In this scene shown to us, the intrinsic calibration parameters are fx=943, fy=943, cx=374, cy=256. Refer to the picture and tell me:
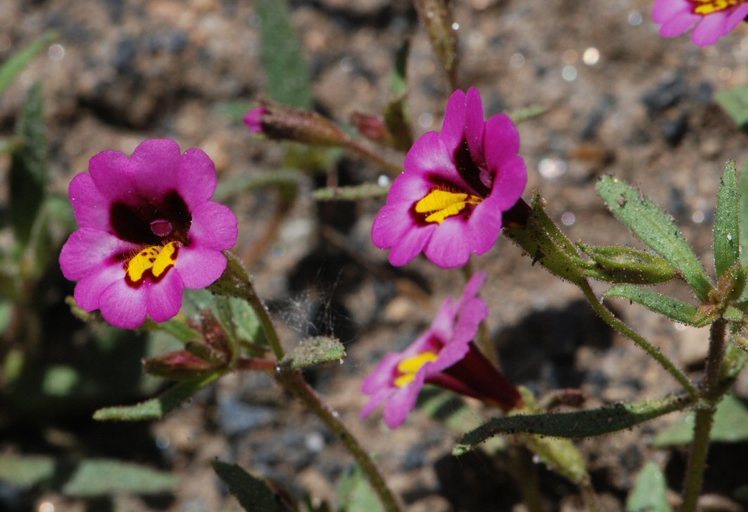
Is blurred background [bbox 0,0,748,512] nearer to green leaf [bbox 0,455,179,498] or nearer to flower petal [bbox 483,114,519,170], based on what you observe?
green leaf [bbox 0,455,179,498]

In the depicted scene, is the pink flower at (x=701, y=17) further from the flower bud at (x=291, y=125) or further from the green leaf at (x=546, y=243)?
the flower bud at (x=291, y=125)

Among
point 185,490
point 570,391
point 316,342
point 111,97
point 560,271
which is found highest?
point 560,271

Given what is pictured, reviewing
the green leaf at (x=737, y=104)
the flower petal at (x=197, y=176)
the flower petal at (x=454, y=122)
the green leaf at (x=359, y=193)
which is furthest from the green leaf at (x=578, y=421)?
the green leaf at (x=737, y=104)

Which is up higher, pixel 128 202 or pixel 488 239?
pixel 488 239

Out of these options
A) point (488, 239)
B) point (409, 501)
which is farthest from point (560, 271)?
point (409, 501)

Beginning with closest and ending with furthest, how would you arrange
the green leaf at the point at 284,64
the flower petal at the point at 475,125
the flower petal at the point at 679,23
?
the flower petal at the point at 475,125, the flower petal at the point at 679,23, the green leaf at the point at 284,64

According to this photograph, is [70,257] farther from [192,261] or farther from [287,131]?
[287,131]
